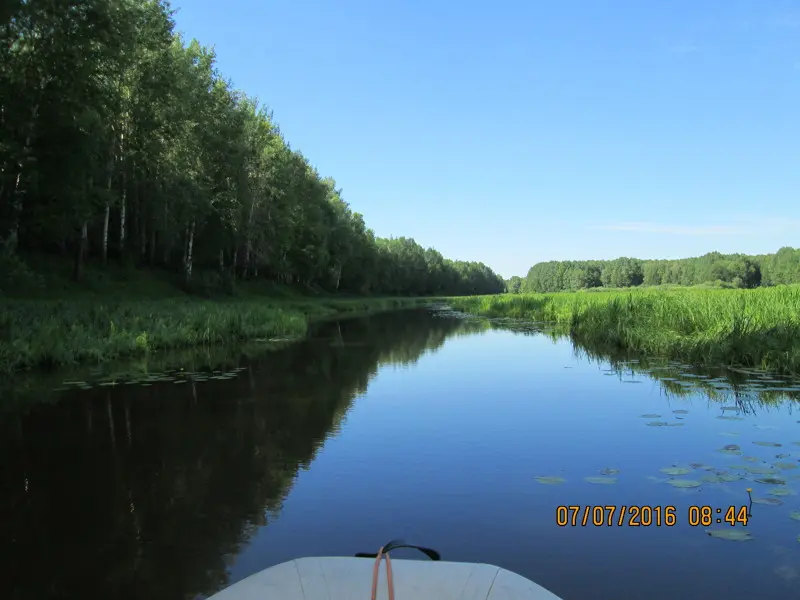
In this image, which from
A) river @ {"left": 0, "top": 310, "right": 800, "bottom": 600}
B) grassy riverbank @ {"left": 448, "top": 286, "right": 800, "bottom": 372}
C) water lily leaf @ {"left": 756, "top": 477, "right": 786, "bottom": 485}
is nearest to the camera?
river @ {"left": 0, "top": 310, "right": 800, "bottom": 600}

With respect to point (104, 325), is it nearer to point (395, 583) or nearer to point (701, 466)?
point (701, 466)

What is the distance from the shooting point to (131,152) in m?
27.0

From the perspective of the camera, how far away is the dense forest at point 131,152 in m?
19.9

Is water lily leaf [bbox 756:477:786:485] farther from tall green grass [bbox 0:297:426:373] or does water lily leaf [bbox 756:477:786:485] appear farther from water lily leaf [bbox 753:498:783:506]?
tall green grass [bbox 0:297:426:373]

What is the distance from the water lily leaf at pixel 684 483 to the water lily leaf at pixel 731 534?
93 centimetres

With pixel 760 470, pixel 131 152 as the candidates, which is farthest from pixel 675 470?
pixel 131 152

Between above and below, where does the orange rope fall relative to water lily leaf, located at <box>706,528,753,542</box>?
above

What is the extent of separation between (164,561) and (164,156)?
92.1 ft

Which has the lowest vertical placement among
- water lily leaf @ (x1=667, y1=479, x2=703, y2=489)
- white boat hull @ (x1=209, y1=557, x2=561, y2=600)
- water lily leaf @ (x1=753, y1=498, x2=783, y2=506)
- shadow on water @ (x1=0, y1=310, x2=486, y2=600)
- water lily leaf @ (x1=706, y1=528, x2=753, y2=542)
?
shadow on water @ (x1=0, y1=310, x2=486, y2=600)

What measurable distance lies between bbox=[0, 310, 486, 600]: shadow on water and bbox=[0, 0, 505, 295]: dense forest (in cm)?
1271

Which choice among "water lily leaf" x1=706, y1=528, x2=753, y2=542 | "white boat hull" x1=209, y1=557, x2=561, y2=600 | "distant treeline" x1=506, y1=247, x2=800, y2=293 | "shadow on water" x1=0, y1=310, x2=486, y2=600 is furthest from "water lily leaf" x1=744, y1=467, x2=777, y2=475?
"distant treeline" x1=506, y1=247, x2=800, y2=293

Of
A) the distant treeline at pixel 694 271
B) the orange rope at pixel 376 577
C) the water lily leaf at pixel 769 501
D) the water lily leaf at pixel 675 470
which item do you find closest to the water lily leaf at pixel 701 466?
the water lily leaf at pixel 675 470

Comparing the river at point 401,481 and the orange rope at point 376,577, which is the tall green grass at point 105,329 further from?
the orange rope at point 376,577

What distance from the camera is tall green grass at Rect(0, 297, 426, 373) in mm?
12516
